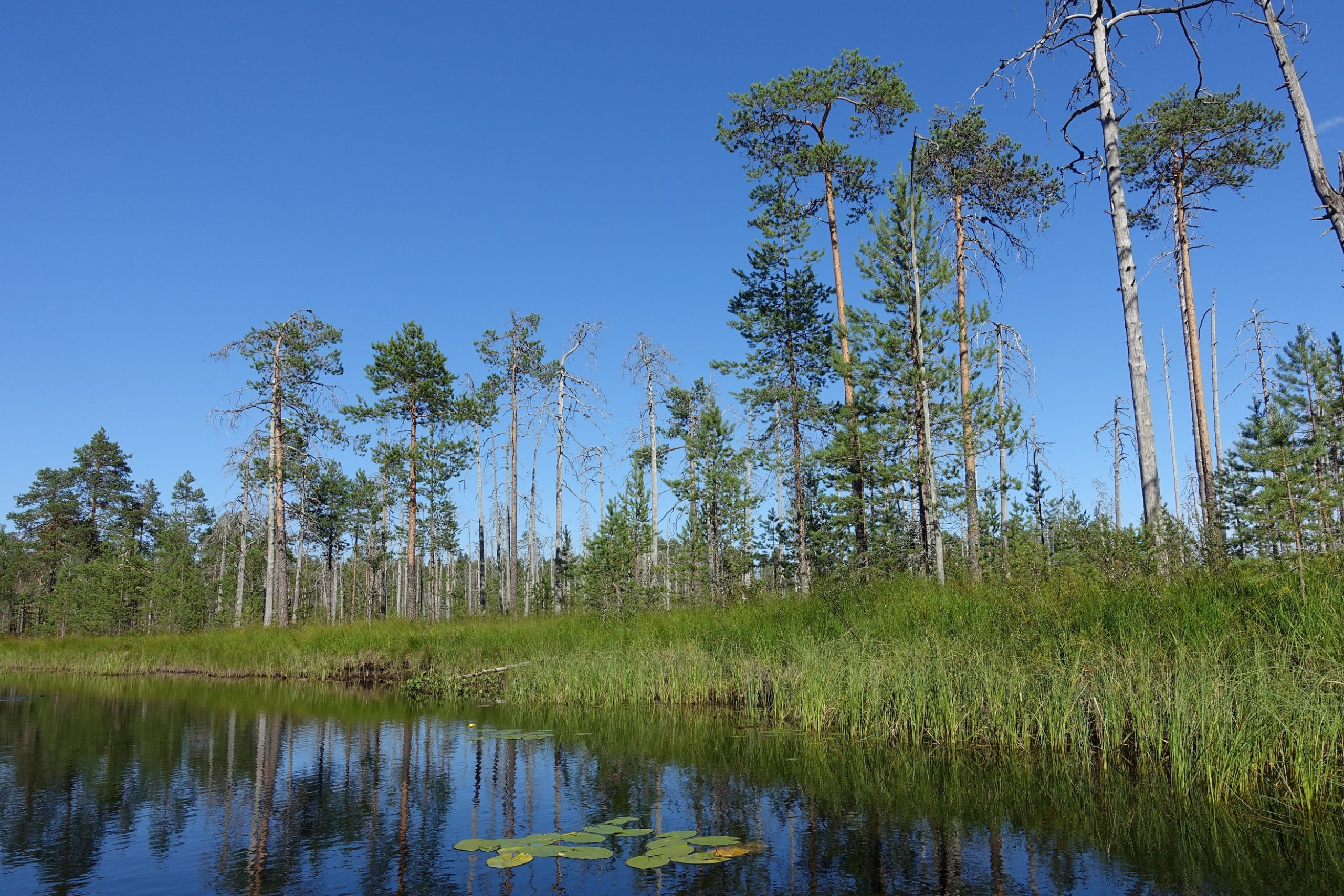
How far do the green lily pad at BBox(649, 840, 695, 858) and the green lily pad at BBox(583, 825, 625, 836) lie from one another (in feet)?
1.66

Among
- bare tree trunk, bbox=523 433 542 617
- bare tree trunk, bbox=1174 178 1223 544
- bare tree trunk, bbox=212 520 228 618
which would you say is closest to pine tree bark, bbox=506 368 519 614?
bare tree trunk, bbox=523 433 542 617

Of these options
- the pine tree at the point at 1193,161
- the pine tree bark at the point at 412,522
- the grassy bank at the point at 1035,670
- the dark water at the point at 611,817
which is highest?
the pine tree at the point at 1193,161

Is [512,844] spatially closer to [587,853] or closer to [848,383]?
[587,853]

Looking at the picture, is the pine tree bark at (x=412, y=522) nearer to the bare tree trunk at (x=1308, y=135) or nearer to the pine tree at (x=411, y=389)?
the pine tree at (x=411, y=389)

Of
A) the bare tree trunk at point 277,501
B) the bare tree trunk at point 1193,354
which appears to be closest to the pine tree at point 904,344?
the bare tree trunk at point 1193,354

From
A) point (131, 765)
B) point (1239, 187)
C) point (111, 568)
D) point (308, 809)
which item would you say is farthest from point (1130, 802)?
point (111, 568)

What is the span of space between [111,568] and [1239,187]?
53.3 m

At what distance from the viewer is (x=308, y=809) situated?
275 inches

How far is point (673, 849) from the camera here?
17.1 feet

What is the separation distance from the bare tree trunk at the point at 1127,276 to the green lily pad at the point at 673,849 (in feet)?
29.5

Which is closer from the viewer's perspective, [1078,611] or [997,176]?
[1078,611]

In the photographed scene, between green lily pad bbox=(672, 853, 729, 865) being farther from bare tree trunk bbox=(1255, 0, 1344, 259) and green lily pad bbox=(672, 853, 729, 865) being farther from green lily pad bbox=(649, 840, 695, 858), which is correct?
bare tree trunk bbox=(1255, 0, 1344, 259)

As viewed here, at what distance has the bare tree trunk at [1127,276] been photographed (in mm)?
11117

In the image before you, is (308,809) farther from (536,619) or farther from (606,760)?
(536,619)
